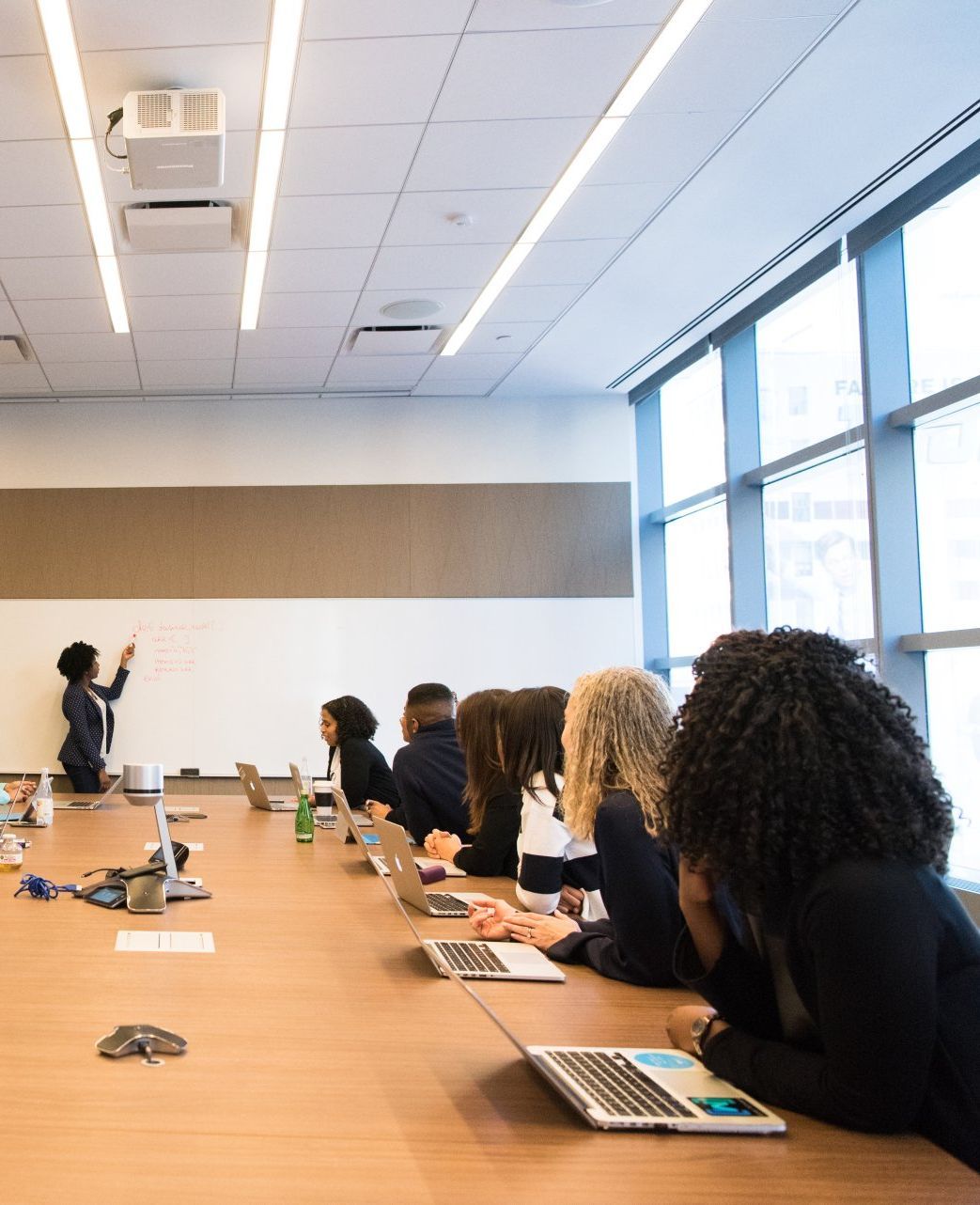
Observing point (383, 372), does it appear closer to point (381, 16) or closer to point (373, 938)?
point (381, 16)

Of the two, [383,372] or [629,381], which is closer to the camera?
[383,372]

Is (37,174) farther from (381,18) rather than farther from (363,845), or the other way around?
(363,845)

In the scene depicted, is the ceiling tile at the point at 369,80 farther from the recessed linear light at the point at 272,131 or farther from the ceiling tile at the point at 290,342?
the ceiling tile at the point at 290,342

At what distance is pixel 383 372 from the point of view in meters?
7.04

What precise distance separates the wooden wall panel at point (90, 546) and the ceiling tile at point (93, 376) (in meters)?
0.76

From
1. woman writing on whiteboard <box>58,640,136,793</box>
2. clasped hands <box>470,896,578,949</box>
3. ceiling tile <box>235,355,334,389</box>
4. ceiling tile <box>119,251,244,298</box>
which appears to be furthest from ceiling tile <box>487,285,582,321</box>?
clasped hands <box>470,896,578,949</box>

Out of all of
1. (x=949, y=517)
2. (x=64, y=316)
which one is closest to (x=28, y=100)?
(x=64, y=316)

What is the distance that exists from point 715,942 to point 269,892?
1.66 metres

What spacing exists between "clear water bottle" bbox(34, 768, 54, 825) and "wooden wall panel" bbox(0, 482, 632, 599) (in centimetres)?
332

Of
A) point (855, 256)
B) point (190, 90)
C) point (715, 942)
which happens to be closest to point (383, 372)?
point (855, 256)

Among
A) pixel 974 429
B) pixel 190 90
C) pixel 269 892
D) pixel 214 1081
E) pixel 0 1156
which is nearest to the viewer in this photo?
pixel 0 1156

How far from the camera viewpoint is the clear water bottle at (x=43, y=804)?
4211 mm

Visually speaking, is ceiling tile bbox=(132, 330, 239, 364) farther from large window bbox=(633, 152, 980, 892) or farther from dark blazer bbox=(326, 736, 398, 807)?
large window bbox=(633, 152, 980, 892)

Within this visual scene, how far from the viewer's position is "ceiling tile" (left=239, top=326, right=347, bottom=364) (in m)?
6.15
